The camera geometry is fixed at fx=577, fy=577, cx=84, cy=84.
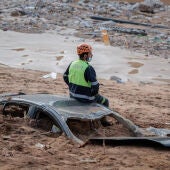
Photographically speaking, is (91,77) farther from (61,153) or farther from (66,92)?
(66,92)

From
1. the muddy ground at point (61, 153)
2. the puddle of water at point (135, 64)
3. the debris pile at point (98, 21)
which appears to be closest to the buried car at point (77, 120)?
the muddy ground at point (61, 153)

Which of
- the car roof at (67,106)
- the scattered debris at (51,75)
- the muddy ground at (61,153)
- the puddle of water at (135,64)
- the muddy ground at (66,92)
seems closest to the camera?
the muddy ground at (61,153)

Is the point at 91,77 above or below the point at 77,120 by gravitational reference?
above

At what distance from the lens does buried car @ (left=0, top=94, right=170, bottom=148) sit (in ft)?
26.7

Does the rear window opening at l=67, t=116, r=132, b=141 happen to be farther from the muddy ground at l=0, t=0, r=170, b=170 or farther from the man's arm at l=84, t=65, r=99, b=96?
the man's arm at l=84, t=65, r=99, b=96

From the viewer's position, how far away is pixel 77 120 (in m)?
8.39

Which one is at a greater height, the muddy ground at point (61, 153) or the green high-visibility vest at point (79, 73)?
the green high-visibility vest at point (79, 73)

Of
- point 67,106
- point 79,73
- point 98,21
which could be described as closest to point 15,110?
point 67,106

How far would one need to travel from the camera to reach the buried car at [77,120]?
815cm

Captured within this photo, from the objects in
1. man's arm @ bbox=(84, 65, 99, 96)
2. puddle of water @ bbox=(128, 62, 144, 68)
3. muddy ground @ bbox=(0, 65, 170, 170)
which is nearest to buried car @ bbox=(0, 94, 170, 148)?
muddy ground @ bbox=(0, 65, 170, 170)

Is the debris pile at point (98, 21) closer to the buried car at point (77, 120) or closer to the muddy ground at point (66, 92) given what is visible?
the muddy ground at point (66, 92)

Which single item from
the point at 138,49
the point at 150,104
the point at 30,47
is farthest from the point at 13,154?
the point at 138,49

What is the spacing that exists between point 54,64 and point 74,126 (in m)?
8.39

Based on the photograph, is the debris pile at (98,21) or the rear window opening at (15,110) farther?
the debris pile at (98,21)
